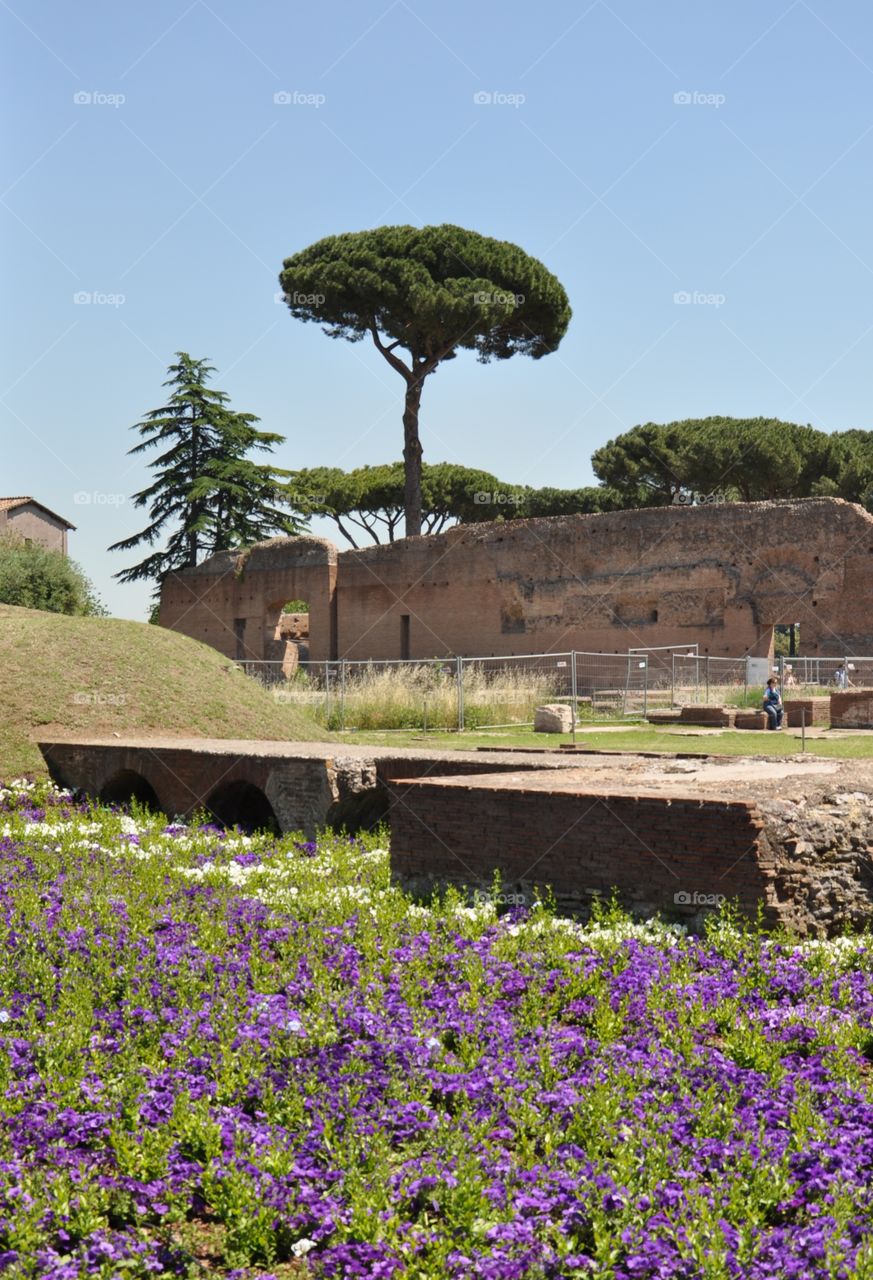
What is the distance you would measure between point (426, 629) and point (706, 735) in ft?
62.4

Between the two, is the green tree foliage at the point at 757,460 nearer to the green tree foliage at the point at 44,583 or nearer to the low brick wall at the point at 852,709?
the green tree foliage at the point at 44,583

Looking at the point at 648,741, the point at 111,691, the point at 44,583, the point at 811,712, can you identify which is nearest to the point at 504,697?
the point at 811,712

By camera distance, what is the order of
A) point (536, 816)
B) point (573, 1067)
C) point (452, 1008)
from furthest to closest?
point (536, 816), point (452, 1008), point (573, 1067)

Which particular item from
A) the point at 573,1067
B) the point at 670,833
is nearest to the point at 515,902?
the point at 670,833

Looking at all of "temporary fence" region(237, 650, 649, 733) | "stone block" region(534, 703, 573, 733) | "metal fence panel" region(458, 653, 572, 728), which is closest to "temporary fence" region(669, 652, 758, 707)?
"temporary fence" region(237, 650, 649, 733)

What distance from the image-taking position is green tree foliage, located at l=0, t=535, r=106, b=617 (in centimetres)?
3136

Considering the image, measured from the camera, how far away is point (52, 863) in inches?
347

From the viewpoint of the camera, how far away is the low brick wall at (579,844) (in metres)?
5.95

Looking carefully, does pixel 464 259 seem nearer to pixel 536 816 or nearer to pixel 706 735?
pixel 706 735

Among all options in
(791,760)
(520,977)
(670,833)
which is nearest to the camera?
(520,977)

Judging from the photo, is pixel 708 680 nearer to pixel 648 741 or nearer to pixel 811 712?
pixel 811 712

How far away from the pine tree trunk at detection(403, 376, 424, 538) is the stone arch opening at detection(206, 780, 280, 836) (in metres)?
25.4

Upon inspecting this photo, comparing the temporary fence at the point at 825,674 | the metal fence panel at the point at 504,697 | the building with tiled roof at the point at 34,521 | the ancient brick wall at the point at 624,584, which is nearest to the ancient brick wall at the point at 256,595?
the ancient brick wall at the point at 624,584

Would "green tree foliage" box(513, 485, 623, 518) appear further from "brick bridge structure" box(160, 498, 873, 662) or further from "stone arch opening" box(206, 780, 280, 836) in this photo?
"stone arch opening" box(206, 780, 280, 836)
